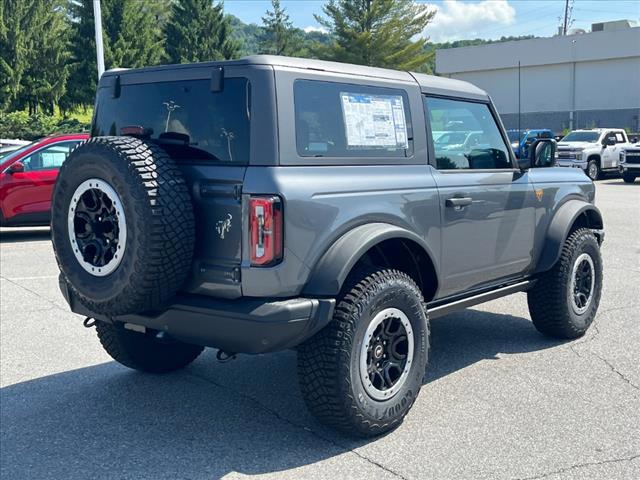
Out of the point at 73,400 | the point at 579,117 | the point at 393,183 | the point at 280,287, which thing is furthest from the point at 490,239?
the point at 579,117

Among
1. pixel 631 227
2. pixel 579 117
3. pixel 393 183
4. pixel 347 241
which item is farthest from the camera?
pixel 579 117

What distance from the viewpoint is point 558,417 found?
4.23m

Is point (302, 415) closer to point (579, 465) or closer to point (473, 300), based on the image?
point (473, 300)

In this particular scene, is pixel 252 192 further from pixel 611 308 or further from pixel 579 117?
pixel 579 117

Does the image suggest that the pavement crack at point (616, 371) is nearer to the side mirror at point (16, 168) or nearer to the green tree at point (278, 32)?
the side mirror at point (16, 168)

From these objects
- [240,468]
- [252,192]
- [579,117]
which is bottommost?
[240,468]

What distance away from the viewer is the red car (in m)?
11.4

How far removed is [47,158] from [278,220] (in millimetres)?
9381

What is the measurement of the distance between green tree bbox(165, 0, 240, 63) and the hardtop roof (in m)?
47.2

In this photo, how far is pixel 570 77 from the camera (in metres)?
49.2

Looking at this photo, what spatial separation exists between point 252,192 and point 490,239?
2.11 m

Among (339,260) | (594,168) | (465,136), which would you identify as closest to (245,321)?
(339,260)

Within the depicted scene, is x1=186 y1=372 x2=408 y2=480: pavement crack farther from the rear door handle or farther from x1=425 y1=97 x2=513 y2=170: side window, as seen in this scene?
x1=425 y1=97 x2=513 y2=170: side window

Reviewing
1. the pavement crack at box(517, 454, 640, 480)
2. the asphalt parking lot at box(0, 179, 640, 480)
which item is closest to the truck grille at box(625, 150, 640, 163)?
the asphalt parking lot at box(0, 179, 640, 480)
